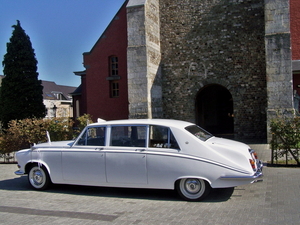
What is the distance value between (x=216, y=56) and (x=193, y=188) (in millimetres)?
11349

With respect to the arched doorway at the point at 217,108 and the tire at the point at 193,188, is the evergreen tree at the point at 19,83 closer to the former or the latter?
the arched doorway at the point at 217,108

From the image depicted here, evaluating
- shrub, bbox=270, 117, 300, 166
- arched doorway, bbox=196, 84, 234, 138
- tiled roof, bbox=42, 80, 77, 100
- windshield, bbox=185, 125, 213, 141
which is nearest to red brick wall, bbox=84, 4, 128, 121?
arched doorway, bbox=196, 84, 234, 138

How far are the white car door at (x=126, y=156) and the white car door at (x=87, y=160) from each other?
178mm

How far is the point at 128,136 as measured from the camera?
22.0 feet

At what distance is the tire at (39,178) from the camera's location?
7250mm

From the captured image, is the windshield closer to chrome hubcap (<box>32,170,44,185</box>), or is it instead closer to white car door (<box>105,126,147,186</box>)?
white car door (<box>105,126,147,186</box>)

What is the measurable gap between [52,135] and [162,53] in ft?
24.9

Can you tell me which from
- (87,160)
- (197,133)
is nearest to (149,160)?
(197,133)

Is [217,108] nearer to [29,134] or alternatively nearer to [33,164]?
[29,134]

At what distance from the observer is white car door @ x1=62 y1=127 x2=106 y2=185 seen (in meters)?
6.63

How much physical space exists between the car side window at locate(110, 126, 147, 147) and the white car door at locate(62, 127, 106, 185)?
0.79ft

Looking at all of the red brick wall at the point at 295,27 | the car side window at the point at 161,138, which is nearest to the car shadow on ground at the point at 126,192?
the car side window at the point at 161,138

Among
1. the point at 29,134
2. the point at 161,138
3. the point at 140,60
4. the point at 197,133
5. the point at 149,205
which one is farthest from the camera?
the point at 140,60

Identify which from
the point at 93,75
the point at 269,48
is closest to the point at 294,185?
the point at 269,48
